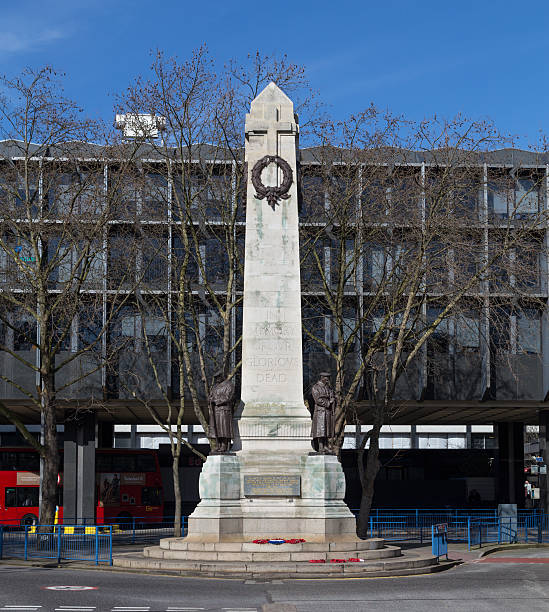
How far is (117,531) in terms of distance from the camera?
40.5 m

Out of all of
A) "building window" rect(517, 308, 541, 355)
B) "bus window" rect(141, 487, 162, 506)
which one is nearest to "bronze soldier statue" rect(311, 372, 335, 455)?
"building window" rect(517, 308, 541, 355)

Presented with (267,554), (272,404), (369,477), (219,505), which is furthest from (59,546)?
(369,477)

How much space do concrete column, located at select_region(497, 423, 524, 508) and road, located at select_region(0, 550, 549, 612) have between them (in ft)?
109

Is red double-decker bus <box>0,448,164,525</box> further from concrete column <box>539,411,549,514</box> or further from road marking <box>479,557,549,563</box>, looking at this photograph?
road marking <box>479,557,549,563</box>

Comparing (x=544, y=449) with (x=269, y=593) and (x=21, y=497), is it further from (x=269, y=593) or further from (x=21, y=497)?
(x=269, y=593)

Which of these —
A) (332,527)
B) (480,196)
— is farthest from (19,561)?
(480,196)

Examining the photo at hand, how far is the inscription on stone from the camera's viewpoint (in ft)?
75.3

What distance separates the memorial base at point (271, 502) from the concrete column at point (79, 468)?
2333cm

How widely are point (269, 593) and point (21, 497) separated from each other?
31114mm

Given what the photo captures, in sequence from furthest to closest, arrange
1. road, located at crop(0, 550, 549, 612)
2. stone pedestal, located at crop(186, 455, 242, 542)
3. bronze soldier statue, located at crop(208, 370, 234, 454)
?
bronze soldier statue, located at crop(208, 370, 234, 454), stone pedestal, located at crop(186, 455, 242, 542), road, located at crop(0, 550, 549, 612)

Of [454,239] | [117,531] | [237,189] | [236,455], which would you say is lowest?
[117,531]

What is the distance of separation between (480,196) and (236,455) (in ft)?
79.1

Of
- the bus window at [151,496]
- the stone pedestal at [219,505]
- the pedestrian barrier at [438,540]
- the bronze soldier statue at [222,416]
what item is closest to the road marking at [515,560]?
the pedestrian barrier at [438,540]

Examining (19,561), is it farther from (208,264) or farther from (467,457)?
(467,457)
